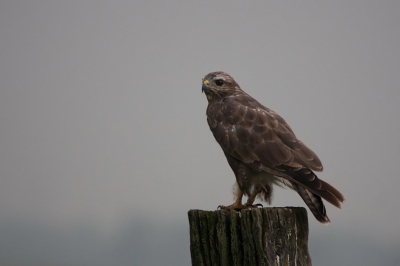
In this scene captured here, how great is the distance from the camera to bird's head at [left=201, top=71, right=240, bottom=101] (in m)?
7.09

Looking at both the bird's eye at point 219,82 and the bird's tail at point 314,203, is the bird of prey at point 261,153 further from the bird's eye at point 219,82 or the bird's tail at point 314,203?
the bird's eye at point 219,82

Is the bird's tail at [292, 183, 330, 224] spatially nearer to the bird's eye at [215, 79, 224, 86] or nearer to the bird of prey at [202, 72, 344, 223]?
the bird of prey at [202, 72, 344, 223]

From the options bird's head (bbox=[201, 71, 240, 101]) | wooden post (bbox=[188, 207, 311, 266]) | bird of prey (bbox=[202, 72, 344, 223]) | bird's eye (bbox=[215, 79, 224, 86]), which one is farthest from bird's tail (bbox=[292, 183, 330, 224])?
bird's eye (bbox=[215, 79, 224, 86])

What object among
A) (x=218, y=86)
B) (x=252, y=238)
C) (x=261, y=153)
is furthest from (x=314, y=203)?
(x=218, y=86)

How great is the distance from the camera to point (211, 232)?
4.04m

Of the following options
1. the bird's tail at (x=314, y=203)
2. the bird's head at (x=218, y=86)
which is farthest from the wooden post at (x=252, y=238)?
the bird's head at (x=218, y=86)

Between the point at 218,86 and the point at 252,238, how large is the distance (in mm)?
3669

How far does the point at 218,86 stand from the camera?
711 cm

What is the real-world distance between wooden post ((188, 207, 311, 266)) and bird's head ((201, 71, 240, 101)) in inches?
128

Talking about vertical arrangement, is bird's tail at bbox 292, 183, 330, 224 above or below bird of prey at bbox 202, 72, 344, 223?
below

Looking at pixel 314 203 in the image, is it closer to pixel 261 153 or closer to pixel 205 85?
pixel 261 153

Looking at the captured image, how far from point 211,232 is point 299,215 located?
0.81 meters

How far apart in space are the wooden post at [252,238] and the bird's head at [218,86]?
3.24 metres

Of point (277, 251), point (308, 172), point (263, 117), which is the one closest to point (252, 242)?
point (277, 251)
